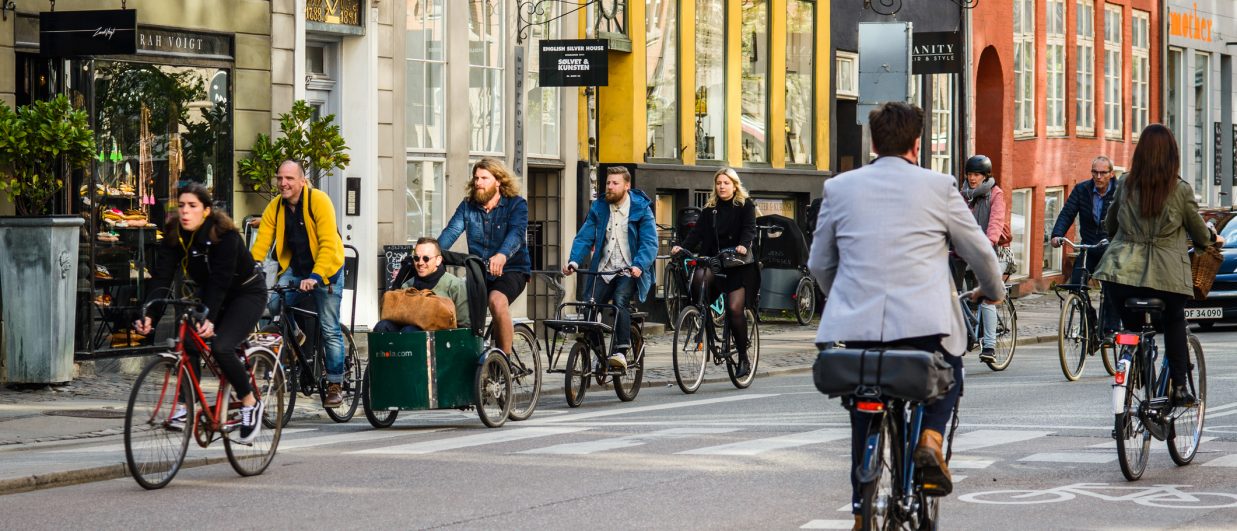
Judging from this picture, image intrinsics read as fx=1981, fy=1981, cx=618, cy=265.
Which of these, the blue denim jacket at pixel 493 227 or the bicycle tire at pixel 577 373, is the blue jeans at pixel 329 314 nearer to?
the blue denim jacket at pixel 493 227

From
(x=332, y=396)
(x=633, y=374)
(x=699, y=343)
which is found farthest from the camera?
(x=699, y=343)

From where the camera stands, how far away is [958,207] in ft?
22.0

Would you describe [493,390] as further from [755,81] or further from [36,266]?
[755,81]

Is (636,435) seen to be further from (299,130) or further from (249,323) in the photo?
(299,130)

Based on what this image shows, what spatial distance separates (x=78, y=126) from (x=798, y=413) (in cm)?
621

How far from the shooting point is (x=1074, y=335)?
1672 centimetres

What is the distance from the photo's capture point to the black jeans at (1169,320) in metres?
9.89

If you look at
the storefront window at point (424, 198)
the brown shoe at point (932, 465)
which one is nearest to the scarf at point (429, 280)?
the brown shoe at point (932, 465)

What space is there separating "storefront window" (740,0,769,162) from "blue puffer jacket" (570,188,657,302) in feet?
43.2

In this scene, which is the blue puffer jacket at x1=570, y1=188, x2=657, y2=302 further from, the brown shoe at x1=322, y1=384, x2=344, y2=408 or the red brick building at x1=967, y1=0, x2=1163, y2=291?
the red brick building at x1=967, y1=0, x2=1163, y2=291

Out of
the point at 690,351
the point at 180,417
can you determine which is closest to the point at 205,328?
the point at 180,417

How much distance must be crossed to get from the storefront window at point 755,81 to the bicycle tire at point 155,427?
→ 1859 cm

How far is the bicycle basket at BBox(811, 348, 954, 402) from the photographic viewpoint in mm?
6359

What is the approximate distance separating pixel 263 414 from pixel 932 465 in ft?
15.7
